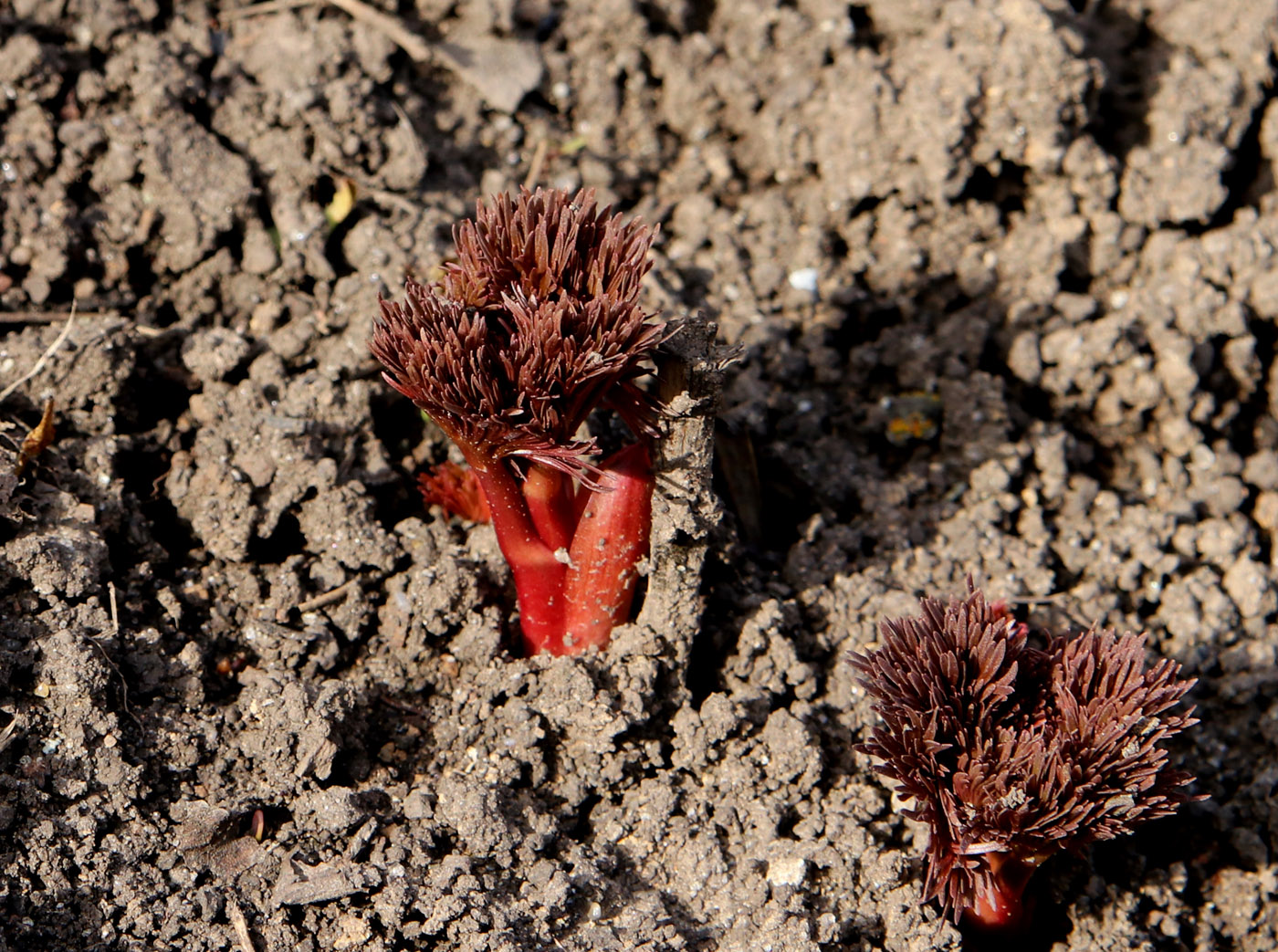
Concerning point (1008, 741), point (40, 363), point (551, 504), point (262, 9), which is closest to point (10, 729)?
point (40, 363)

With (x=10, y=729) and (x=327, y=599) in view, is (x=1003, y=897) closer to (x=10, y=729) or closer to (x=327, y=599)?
(x=327, y=599)

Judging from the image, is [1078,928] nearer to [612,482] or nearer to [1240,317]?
[612,482]

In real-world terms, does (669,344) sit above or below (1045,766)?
above

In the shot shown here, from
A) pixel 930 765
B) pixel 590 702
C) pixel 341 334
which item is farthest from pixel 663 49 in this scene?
pixel 930 765

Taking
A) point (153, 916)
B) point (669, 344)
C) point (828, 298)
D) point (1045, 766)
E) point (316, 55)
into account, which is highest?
point (316, 55)

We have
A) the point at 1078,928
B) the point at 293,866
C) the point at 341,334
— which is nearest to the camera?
the point at 293,866

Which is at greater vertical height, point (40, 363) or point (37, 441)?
point (40, 363)

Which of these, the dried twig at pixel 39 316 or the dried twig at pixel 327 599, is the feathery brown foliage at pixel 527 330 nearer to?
the dried twig at pixel 327 599
